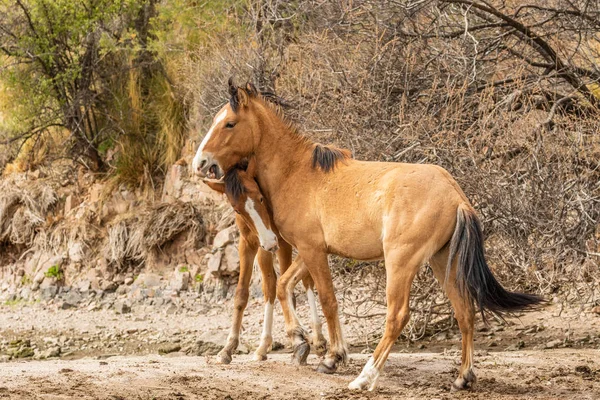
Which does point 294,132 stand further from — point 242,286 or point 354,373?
point 354,373

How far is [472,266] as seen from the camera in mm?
6246

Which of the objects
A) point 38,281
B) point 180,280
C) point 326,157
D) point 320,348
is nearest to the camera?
point 326,157

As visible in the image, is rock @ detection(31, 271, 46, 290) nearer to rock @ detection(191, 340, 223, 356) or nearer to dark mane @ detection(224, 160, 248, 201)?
rock @ detection(191, 340, 223, 356)

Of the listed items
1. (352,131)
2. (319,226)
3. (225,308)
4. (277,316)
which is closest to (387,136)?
(352,131)

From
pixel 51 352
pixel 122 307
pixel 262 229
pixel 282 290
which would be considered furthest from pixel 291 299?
pixel 122 307

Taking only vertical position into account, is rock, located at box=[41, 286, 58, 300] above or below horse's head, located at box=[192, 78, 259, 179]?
below

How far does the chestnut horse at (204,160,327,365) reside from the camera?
708cm

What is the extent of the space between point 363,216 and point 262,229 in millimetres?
926

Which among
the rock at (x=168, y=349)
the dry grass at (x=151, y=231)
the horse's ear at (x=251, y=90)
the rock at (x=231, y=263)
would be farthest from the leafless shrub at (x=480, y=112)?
the dry grass at (x=151, y=231)

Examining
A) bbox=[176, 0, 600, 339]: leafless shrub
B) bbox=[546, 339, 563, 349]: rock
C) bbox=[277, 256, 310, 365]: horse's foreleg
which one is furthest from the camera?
bbox=[546, 339, 563, 349]: rock

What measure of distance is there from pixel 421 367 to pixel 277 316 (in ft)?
14.8

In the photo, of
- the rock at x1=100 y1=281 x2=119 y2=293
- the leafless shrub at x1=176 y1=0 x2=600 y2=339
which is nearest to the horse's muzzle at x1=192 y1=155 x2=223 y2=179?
the leafless shrub at x1=176 y1=0 x2=600 y2=339

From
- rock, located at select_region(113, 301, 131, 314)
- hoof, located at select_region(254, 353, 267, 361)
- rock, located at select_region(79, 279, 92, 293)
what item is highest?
rock, located at select_region(79, 279, 92, 293)

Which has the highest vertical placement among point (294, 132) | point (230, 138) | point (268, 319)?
point (294, 132)
